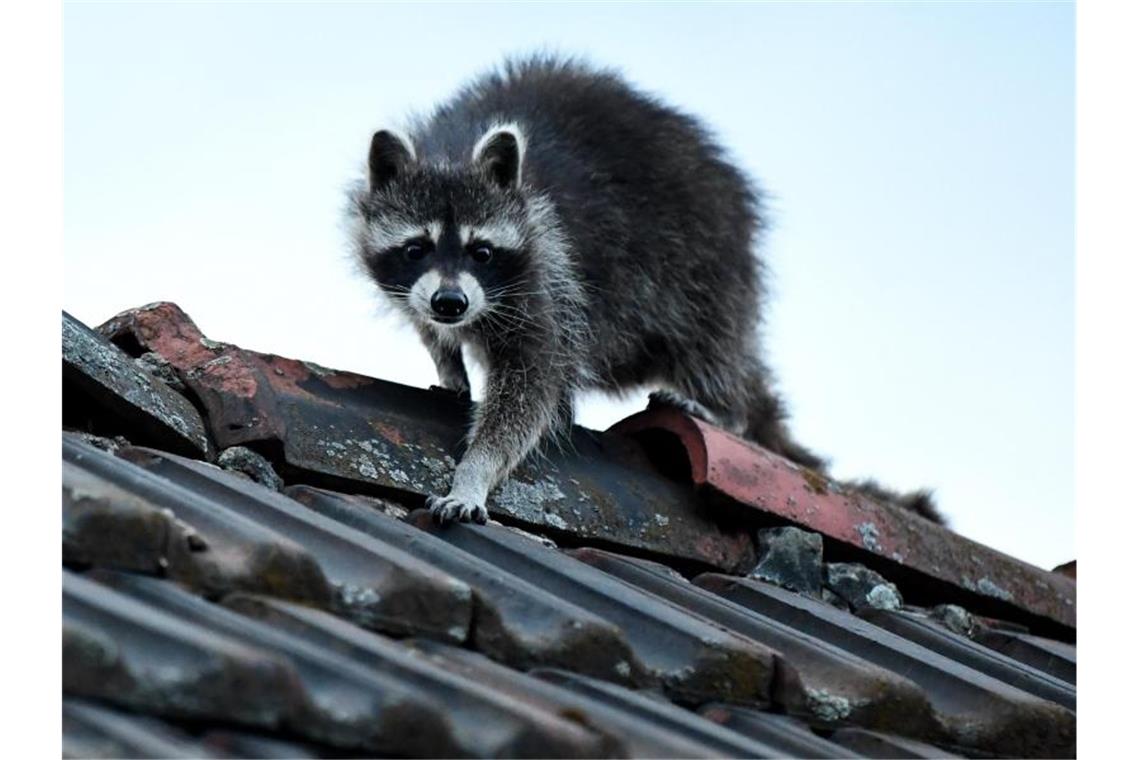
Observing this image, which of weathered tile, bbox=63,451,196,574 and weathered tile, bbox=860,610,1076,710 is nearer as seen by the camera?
weathered tile, bbox=63,451,196,574

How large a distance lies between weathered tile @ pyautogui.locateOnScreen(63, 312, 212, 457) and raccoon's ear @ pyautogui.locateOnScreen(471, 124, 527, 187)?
168 cm

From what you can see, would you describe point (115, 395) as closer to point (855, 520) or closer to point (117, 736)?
point (117, 736)

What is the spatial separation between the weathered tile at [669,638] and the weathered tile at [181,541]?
1.54ft

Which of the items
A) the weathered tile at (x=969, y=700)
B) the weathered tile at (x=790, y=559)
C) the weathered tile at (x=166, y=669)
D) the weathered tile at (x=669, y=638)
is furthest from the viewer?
the weathered tile at (x=790, y=559)

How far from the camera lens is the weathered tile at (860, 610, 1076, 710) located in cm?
265

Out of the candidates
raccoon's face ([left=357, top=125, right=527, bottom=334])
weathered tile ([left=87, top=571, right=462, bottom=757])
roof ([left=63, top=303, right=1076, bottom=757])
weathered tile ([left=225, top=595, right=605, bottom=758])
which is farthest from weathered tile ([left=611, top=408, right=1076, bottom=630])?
weathered tile ([left=87, top=571, right=462, bottom=757])

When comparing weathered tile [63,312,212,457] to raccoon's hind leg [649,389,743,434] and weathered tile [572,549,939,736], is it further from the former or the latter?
raccoon's hind leg [649,389,743,434]

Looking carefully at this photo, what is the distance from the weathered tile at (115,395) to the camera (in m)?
2.49

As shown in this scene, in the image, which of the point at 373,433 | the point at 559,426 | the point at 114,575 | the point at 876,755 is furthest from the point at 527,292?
the point at 114,575

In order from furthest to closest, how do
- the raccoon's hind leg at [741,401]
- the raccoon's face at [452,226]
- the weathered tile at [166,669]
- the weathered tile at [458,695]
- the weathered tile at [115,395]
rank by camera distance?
the raccoon's hind leg at [741,401] < the raccoon's face at [452,226] < the weathered tile at [115,395] < the weathered tile at [458,695] < the weathered tile at [166,669]

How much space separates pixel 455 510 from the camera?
106 inches

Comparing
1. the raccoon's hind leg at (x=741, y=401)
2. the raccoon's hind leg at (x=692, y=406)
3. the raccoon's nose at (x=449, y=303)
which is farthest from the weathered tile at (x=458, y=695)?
the raccoon's hind leg at (x=741, y=401)

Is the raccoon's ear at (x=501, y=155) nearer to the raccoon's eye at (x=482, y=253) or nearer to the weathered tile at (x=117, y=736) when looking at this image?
the raccoon's eye at (x=482, y=253)

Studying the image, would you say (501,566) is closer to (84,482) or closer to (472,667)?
(472,667)
